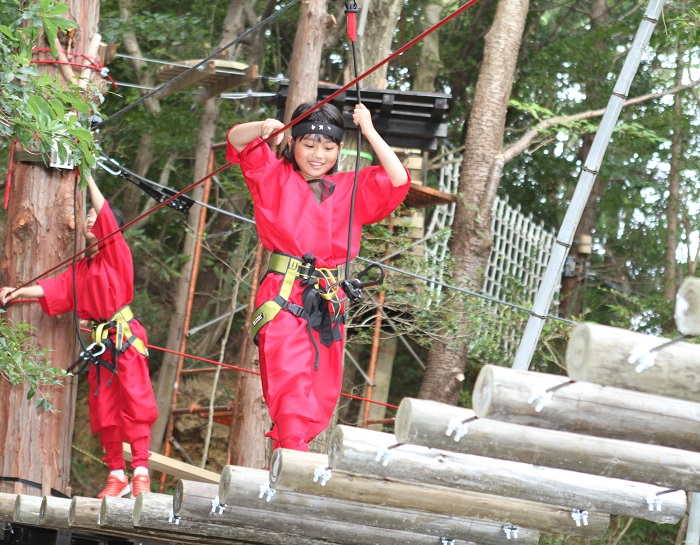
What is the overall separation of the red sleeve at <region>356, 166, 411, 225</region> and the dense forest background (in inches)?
194

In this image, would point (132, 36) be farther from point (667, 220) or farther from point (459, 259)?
point (667, 220)

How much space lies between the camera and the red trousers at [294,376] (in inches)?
164

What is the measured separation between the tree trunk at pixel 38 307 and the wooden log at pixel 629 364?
3611 millimetres

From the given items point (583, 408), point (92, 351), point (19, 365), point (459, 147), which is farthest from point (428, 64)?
point (583, 408)

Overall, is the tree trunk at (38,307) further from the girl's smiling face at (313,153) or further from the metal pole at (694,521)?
the metal pole at (694,521)

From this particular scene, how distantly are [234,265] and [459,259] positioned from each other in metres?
2.64

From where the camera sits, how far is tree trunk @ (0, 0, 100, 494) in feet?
19.2

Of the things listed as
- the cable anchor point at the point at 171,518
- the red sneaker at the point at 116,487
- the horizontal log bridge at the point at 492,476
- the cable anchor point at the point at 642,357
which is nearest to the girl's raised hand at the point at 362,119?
the horizontal log bridge at the point at 492,476

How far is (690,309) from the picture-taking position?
288 centimetres

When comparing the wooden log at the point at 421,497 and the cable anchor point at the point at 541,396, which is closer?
the cable anchor point at the point at 541,396

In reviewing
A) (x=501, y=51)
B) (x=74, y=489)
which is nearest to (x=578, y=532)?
(x=501, y=51)

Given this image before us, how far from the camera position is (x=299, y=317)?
443 cm

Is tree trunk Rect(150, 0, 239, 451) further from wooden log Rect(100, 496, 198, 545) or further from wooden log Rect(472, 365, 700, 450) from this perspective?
wooden log Rect(472, 365, 700, 450)

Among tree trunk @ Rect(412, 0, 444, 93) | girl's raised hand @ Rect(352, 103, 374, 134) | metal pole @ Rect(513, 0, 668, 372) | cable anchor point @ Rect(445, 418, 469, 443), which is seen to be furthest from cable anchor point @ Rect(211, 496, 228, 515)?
tree trunk @ Rect(412, 0, 444, 93)
